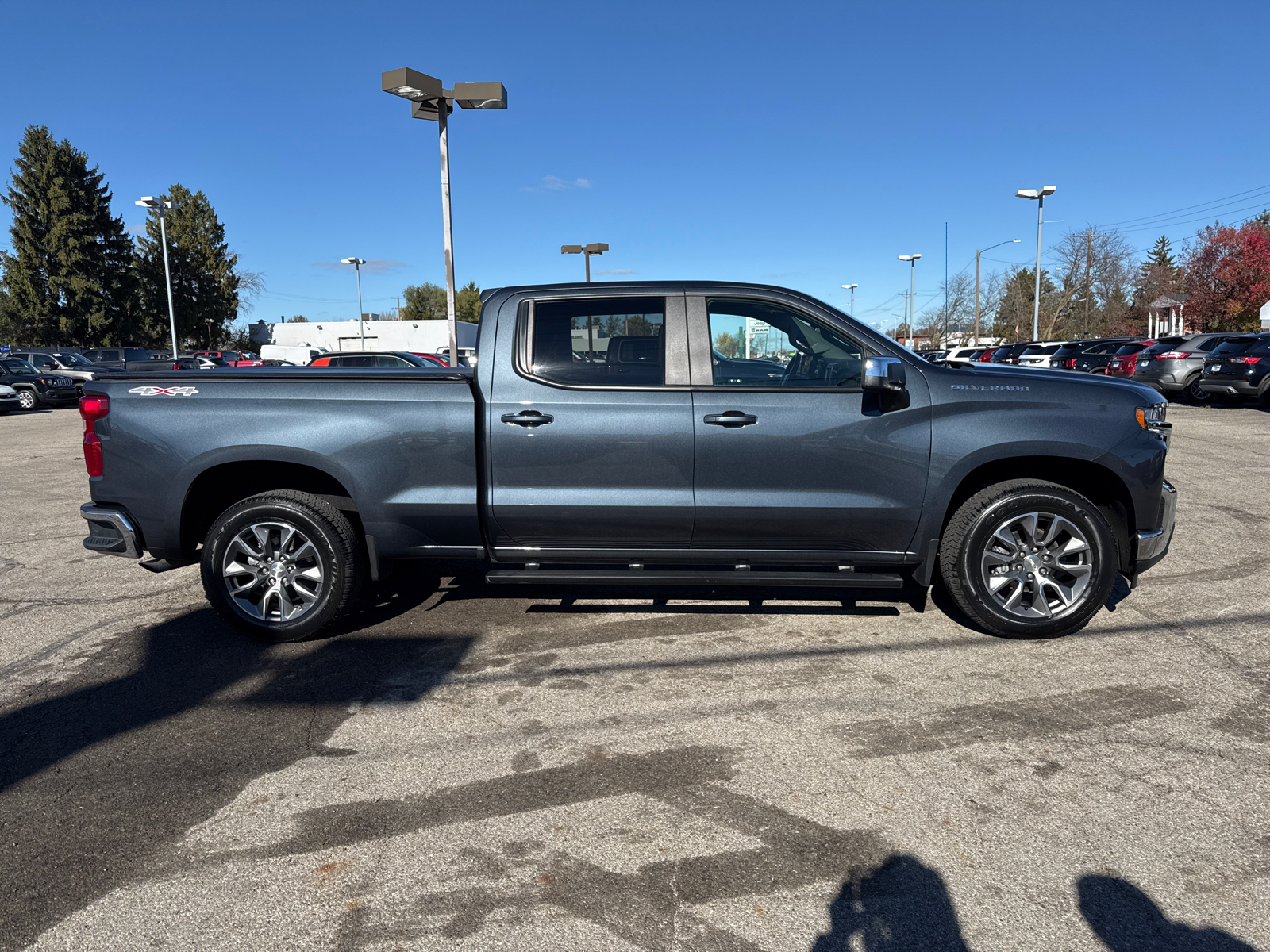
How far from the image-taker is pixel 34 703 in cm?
395

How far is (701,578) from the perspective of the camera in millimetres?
4445

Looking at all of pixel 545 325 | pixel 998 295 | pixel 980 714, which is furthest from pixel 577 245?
pixel 998 295

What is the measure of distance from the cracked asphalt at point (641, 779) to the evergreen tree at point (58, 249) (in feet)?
173

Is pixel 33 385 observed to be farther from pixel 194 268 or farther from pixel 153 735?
pixel 194 268

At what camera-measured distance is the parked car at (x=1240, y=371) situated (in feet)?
58.5

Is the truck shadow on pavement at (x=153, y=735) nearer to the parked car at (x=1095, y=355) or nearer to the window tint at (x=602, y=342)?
the window tint at (x=602, y=342)

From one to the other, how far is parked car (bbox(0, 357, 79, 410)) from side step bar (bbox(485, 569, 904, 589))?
26363 millimetres

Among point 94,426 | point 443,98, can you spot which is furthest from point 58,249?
point 94,426

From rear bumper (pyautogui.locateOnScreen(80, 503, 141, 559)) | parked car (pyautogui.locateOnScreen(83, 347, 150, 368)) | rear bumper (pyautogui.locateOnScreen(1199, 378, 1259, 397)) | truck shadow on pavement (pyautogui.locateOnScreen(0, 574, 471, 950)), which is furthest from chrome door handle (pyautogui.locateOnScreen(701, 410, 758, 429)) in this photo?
parked car (pyautogui.locateOnScreen(83, 347, 150, 368))

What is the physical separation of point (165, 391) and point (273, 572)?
3.72ft

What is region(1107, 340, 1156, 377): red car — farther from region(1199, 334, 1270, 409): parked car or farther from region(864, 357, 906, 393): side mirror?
region(864, 357, 906, 393): side mirror

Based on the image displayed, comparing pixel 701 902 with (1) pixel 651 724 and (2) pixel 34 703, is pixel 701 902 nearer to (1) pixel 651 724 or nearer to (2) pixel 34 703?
(1) pixel 651 724

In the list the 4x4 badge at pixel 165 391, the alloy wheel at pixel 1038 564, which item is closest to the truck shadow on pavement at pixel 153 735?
the 4x4 badge at pixel 165 391

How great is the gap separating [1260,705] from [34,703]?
5.56m
